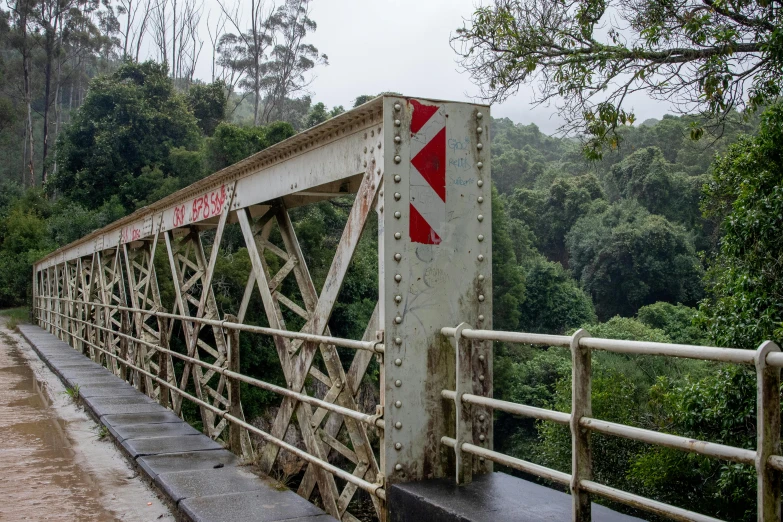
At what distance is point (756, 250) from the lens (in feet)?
30.3

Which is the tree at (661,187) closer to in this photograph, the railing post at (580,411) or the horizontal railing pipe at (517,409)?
the horizontal railing pipe at (517,409)

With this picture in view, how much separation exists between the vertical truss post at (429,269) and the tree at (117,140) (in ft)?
104

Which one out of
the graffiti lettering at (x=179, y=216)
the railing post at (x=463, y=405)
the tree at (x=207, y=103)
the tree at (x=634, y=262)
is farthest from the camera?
the tree at (x=207, y=103)

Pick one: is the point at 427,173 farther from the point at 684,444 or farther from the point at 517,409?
the point at 684,444

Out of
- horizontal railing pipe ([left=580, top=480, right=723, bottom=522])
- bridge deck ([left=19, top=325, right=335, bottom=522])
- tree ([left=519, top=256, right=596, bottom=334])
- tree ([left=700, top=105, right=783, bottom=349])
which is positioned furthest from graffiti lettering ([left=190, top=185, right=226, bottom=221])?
tree ([left=519, top=256, right=596, bottom=334])

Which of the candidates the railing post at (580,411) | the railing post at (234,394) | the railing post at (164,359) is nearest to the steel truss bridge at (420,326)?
the railing post at (580,411)

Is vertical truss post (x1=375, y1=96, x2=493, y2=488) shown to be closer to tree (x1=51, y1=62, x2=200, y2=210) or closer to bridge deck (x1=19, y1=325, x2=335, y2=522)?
bridge deck (x1=19, y1=325, x2=335, y2=522)

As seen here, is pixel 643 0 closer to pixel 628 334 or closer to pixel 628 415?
pixel 628 415

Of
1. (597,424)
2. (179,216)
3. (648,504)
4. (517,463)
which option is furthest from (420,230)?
(179,216)

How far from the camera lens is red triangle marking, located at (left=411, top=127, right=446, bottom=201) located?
3.49 meters

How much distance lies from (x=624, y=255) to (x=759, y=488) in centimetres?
4096

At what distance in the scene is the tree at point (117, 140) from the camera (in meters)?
33.9

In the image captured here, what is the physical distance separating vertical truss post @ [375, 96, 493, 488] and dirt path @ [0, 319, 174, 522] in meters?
1.95

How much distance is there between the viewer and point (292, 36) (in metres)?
54.2
